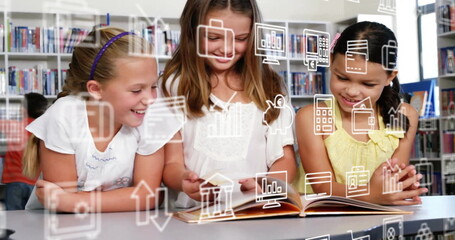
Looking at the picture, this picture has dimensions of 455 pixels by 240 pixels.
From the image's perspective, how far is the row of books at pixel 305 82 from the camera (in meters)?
1.12

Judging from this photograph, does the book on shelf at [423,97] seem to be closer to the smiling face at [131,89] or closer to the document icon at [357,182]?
the document icon at [357,182]

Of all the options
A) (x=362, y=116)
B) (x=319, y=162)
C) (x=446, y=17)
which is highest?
(x=446, y=17)

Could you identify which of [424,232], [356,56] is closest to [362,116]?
[356,56]

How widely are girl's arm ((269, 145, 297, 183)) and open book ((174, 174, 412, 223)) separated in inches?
3.0

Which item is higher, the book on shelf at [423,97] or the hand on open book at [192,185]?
the book on shelf at [423,97]

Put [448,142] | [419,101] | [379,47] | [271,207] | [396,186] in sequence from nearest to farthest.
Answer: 1. [271,207]
2. [396,186]
3. [379,47]
4. [419,101]
5. [448,142]

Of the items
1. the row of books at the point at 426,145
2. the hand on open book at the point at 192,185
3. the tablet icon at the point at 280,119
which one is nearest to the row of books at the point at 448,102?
the row of books at the point at 426,145

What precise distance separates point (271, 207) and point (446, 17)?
1416 mm

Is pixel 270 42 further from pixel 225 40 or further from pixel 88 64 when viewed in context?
pixel 88 64

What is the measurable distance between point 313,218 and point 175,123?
0.98ft

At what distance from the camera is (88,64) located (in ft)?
2.71

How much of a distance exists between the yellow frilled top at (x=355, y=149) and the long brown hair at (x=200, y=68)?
211 mm

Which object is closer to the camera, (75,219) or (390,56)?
(75,219)

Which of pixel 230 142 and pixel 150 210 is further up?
pixel 230 142
